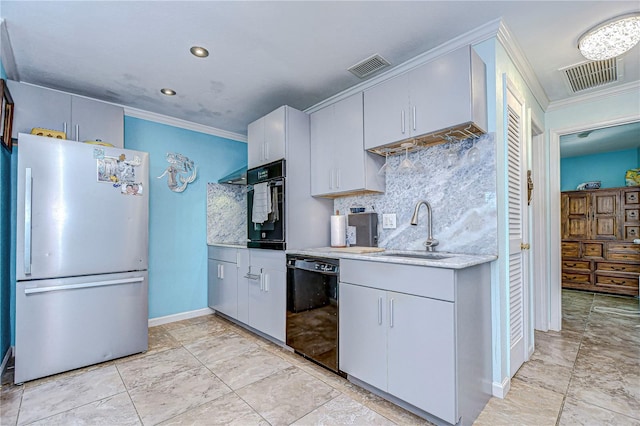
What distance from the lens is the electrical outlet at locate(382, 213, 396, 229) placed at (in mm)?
2600

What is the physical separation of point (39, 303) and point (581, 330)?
495 cm

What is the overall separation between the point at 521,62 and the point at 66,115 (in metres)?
3.92

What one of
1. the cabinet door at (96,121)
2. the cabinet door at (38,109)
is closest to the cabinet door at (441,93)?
the cabinet door at (96,121)

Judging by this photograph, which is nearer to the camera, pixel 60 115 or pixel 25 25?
pixel 25 25

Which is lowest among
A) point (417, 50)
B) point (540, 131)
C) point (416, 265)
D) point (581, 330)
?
point (581, 330)

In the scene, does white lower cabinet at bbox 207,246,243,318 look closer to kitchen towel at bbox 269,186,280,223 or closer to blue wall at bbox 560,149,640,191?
kitchen towel at bbox 269,186,280,223

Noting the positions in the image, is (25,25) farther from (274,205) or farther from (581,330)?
(581,330)

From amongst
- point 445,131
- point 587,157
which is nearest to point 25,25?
point 445,131

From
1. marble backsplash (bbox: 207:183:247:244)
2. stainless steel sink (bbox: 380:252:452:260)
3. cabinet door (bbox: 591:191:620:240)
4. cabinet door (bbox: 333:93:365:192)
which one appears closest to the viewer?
stainless steel sink (bbox: 380:252:452:260)

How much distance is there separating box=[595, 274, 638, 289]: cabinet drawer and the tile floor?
2.80 meters

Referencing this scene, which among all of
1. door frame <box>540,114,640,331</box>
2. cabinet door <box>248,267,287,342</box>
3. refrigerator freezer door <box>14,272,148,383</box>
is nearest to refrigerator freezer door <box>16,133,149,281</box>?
refrigerator freezer door <box>14,272,148,383</box>

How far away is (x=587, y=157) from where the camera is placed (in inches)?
220

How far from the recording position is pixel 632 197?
15.7ft

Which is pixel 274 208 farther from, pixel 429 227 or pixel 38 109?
pixel 38 109
